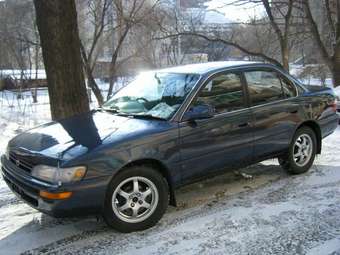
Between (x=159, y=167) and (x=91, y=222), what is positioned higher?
(x=159, y=167)

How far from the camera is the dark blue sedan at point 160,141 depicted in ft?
13.1

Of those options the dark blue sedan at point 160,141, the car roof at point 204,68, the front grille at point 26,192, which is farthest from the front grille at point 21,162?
the car roof at point 204,68

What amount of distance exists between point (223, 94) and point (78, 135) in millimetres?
1731

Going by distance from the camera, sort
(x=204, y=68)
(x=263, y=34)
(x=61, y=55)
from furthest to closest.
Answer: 1. (x=263, y=34)
2. (x=61, y=55)
3. (x=204, y=68)

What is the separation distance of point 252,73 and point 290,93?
2.32 feet

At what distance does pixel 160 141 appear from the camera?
14.4ft

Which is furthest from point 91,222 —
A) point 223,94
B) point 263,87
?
point 263,87

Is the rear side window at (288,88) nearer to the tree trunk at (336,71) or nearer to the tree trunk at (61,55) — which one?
the tree trunk at (61,55)

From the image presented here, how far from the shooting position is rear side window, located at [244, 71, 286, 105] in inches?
213

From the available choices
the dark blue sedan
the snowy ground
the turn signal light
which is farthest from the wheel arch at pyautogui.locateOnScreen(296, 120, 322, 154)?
the turn signal light

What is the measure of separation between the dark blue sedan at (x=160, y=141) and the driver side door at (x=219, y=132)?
0.01 m

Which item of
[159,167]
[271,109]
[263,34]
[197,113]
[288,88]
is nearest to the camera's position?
[159,167]

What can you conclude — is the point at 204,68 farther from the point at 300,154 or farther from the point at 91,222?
the point at 91,222

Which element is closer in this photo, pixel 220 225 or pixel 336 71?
pixel 220 225
